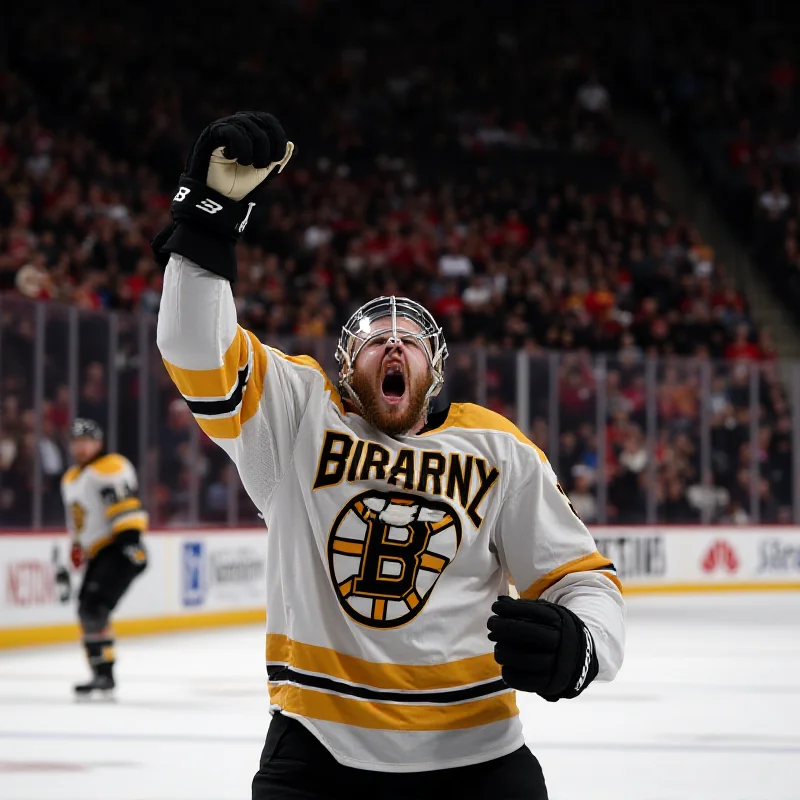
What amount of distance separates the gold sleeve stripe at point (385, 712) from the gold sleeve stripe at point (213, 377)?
19.5 inches

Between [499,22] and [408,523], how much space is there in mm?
21338

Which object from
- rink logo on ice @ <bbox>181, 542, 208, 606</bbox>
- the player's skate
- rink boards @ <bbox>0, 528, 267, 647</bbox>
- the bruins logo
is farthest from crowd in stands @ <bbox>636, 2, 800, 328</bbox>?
the bruins logo

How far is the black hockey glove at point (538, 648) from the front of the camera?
227 centimetres

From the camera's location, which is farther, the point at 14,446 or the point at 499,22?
the point at 499,22

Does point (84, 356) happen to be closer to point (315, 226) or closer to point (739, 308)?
point (315, 226)

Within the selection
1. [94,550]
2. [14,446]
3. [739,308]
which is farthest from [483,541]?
[739,308]

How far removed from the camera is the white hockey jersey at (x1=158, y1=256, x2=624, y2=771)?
8.02 feet

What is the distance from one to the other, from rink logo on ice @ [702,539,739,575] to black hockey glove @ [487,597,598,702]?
14.2 m

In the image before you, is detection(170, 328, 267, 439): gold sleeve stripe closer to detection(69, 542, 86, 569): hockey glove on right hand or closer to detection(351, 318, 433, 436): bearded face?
detection(351, 318, 433, 436): bearded face

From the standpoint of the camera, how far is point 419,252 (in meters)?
17.7

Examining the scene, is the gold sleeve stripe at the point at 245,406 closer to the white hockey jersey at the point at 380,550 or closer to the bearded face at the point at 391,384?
the white hockey jersey at the point at 380,550

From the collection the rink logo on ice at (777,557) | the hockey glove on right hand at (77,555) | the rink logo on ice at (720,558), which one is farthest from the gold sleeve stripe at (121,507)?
the rink logo on ice at (777,557)

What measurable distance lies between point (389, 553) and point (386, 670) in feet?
0.61

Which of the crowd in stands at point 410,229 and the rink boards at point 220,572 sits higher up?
the crowd in stands at point 410,229
